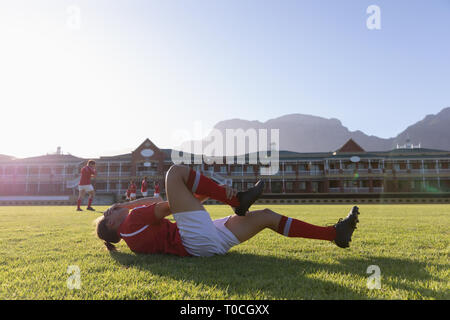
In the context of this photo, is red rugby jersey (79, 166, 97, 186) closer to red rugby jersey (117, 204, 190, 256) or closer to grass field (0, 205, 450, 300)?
grass field (0, 205, 450, 300)

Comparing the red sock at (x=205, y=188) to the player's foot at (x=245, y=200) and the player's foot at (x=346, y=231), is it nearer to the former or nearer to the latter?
the player's foot at (x=245, y=200)

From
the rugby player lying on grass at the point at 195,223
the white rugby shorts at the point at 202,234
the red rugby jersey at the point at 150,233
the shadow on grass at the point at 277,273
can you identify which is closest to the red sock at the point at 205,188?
the rugby player lying on grass at the point at 195,223

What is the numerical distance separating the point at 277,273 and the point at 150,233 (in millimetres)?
1472

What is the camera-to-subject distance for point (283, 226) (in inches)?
120

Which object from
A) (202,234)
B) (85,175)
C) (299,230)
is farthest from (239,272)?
(85,175)

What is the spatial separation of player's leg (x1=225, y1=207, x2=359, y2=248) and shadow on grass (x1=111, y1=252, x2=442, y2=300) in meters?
0.26

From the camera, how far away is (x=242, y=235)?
9.95 feet

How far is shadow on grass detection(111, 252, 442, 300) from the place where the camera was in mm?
1981

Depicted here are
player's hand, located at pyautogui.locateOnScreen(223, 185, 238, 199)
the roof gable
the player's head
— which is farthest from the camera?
the roof gable

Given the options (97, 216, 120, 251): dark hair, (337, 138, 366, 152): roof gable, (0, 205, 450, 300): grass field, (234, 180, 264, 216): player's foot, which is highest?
(337, 138, 366, 152): roof gable

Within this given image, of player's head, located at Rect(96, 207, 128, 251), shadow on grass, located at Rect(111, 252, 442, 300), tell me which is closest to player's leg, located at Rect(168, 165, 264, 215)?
shadow on grass, located at Rect(111, 252, 442, 300)

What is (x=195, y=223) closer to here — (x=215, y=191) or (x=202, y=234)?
(x=202, y=234)

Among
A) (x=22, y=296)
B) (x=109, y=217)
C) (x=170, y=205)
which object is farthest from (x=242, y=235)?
(x=22, y=296)
